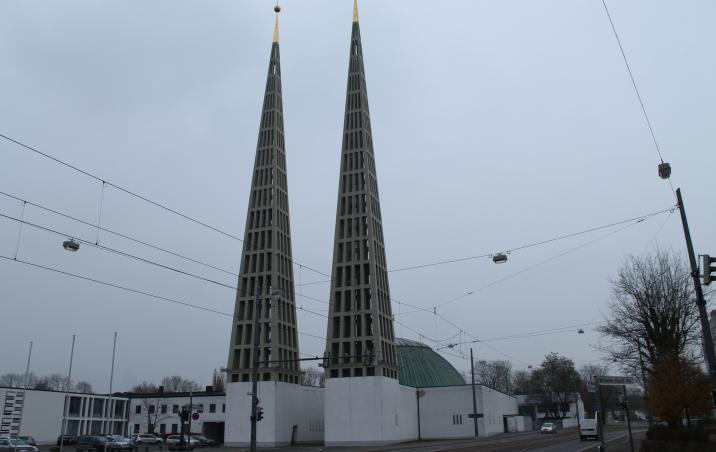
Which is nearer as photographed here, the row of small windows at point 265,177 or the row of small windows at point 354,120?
the row of small windows at point 265,177

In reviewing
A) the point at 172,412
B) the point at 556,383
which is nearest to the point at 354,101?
the point at 172,412

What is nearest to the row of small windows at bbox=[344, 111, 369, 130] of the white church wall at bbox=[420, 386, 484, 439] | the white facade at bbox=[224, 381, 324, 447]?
the white facade at bbox=[224, 381, 324, 447]

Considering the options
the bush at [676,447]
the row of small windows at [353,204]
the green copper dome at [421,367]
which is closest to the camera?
Answer: the bush at [676,447]

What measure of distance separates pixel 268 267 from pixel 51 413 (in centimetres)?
3433

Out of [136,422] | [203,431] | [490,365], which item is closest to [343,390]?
[203,431]

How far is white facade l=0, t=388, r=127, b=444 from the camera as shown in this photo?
64312mm

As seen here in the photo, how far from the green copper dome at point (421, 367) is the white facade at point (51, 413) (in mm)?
37265

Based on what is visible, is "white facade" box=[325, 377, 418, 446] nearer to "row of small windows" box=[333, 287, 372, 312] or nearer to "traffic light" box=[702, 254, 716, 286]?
"row of small windows" box=[333, 287, 372, 312]

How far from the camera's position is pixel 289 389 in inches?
2501

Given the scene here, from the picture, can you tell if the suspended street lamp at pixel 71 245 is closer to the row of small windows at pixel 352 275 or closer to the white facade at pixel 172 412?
the row of small windows at pixel 352 275

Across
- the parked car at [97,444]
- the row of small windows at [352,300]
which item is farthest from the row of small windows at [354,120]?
the parked car at [97,444]

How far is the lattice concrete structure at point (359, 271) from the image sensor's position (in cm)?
6138

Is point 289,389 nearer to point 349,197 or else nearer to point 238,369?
point 238,369

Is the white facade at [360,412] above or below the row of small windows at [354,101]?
below
